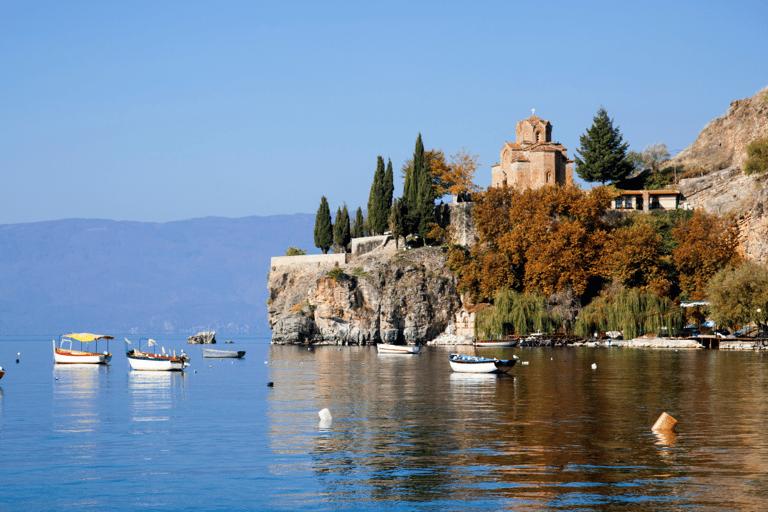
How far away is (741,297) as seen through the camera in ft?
222

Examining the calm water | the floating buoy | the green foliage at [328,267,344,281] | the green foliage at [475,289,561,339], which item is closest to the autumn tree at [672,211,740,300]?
the green foliage at [475,289,561,339]

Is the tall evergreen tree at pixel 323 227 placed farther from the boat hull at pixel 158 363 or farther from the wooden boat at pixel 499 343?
the boat hull at pixel 158 363

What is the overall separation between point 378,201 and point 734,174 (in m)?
43.9

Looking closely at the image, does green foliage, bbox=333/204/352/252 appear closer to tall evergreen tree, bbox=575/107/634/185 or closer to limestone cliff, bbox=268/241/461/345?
limestone cliff, bbox=268/241/461/345

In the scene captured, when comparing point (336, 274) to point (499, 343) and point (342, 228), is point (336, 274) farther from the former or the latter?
point (499, 343)

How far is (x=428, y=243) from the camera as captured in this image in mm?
101375

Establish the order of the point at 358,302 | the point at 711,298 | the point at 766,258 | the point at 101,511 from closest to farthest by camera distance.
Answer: the point at 101,511 < the point at 711,298 < the point at 766,258 < the point at 358,302

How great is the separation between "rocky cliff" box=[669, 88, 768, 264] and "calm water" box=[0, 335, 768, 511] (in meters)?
41.7

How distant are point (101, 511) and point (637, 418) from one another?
60.3 feet

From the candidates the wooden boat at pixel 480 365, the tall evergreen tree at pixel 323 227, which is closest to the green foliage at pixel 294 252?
the tall evergreen tree at pixel 323 227

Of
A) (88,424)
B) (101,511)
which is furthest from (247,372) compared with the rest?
(101,511)

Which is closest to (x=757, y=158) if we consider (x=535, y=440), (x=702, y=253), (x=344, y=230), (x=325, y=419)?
(x=702, y=253)

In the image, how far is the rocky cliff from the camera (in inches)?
3172

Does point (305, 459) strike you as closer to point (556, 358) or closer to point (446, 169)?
point (556, 358)
